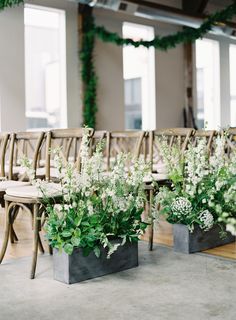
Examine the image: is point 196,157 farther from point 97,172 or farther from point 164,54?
point 164,54

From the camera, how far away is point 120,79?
9.16 m

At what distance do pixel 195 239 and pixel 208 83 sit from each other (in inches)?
338

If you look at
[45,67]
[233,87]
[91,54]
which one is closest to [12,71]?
[45,67]

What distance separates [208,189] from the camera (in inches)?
133

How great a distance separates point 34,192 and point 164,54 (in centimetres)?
744

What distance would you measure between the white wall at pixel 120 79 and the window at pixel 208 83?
1.12m

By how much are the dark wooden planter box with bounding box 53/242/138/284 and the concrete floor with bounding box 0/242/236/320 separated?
0.05 m

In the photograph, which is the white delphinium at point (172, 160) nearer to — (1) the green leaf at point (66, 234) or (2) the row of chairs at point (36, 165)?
(2) the row of chairs at point (36, 165)

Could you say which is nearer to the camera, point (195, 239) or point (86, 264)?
point (86, 264)

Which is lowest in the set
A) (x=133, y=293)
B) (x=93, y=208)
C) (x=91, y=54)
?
(x=133, y=293)

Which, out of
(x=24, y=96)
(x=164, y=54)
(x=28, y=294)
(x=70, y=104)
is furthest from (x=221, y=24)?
(x=28, y=294)

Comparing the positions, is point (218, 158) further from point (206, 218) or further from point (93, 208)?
point (93, 208)

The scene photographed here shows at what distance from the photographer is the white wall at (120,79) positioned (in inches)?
348

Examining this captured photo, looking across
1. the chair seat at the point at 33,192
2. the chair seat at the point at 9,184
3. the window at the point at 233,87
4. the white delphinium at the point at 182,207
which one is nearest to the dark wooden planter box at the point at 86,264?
the chair seat at the point at 33,192
